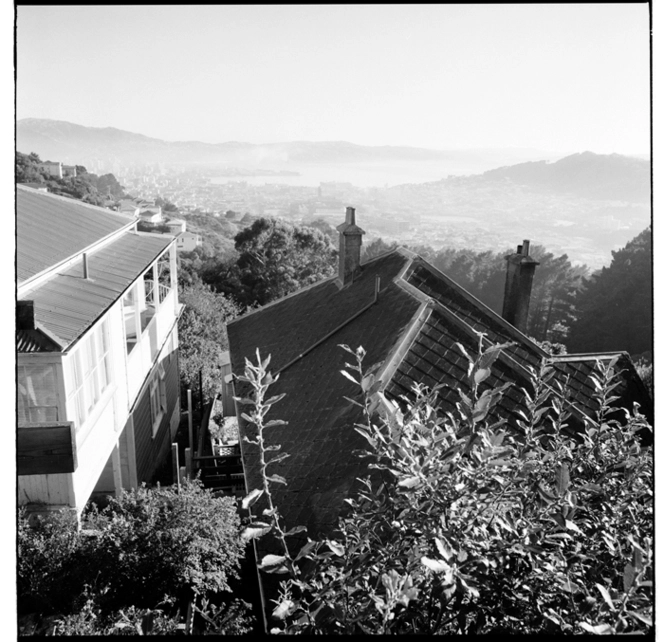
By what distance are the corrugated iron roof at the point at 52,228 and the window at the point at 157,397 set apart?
2.57m

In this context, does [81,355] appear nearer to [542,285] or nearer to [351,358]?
[351,358]

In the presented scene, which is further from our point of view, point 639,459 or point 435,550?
point 639,459

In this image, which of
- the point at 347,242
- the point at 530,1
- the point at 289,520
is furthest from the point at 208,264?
the point at 530,1

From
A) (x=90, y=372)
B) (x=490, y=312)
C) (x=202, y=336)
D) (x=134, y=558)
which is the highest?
(x=490, y=312)

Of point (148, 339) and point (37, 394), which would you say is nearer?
point (37, 394)

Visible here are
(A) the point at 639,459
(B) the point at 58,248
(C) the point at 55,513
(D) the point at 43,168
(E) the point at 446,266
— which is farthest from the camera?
(E) the point at 446,266

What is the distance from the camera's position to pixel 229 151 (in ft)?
30.0

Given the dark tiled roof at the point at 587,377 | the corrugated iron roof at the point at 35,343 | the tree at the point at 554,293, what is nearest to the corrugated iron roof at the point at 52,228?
the corrugated iron roof at the point at 35,343

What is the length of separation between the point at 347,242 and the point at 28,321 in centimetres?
562

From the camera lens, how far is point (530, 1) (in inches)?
104

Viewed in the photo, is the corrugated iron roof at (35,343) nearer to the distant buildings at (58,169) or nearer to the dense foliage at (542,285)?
the distant buildings at (58,169)

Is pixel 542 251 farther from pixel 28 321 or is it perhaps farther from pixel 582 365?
pixel 28 321

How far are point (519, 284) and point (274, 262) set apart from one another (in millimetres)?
17313

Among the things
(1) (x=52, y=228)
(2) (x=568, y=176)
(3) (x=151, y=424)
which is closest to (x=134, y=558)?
(1) (x=52, y=228)
